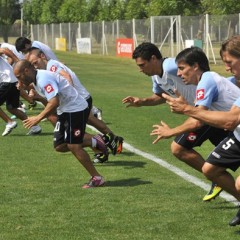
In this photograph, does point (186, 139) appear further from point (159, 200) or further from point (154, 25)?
point (154, 25)

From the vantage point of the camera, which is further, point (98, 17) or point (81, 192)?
point (98, 17)

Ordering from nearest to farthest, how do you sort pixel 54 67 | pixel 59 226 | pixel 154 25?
pixel 59 226
pixel 54 67
pixel 154 25

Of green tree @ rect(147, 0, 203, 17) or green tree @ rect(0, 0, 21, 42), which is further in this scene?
green tree @ rect(0, 0, 21, 42)

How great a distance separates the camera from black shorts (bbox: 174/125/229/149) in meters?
7.50

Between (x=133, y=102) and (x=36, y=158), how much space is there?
256 centimetres

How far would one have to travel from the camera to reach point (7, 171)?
962cm

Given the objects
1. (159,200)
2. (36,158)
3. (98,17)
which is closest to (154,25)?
(98,17)

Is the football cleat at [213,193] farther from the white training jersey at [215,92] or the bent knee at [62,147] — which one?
the bent knee at [62,147]

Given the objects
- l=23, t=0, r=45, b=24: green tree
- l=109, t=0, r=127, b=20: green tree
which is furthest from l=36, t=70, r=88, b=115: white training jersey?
l=23, t=0, r=45, b=24: green tree

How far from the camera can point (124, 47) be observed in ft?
160

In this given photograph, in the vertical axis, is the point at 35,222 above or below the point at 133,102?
below

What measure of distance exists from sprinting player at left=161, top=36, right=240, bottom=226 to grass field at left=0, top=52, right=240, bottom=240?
1.55 ft

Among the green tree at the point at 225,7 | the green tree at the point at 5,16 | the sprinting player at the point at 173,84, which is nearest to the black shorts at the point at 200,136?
the sprinting player at the point at 173,84

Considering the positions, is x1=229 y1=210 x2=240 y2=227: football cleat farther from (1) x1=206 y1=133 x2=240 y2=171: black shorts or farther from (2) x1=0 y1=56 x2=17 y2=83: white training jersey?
(2) x1=0 y1=56 x2=17 y2=83: white training jersey
